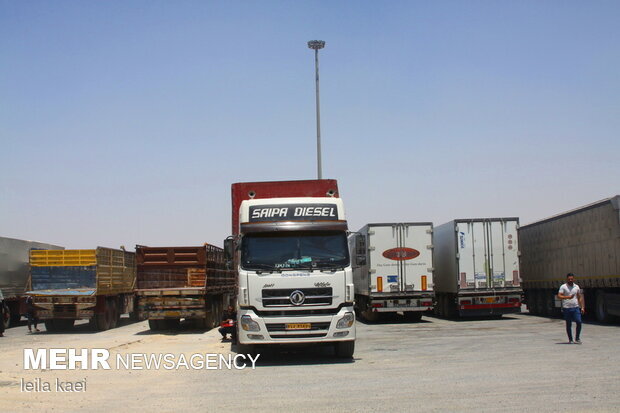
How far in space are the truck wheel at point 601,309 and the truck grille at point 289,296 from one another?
13.7 m

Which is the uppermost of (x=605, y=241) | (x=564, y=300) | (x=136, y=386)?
(x=605, y=241)

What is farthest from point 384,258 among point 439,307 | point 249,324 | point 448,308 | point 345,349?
point 249,324

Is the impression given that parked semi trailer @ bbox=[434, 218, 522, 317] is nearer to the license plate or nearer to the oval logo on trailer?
the oval logo on trailer

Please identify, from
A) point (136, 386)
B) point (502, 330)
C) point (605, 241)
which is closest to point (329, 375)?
point (136, 386)

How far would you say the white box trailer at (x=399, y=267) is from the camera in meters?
25.0

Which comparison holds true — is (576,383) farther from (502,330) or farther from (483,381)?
(502,330)

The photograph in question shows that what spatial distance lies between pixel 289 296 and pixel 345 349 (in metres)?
1.85

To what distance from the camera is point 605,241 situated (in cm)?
2238

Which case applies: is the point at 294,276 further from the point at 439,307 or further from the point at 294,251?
the point at 439,307

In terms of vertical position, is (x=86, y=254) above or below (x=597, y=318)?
above

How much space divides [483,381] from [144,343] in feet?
37.4

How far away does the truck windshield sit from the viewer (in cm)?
1345

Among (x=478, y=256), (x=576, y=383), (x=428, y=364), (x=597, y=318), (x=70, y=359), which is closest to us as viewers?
(x=576, y=383)

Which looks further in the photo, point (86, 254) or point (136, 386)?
point (86, 254)
